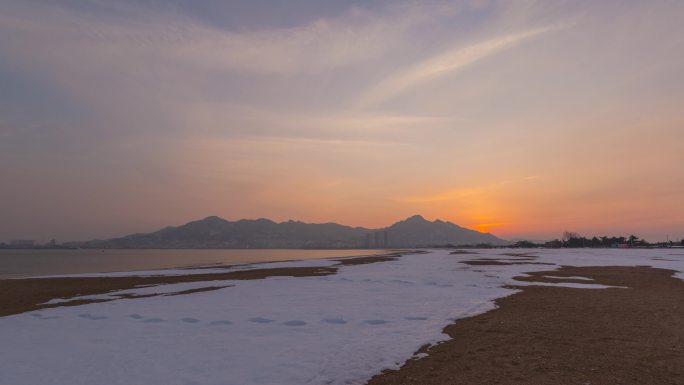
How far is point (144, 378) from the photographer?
397 inches

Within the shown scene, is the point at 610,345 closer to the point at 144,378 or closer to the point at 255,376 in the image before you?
the point at 255,376

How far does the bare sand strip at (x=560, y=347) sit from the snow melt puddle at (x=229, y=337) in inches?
36.3

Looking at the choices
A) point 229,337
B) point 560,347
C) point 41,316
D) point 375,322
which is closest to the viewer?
point 560,347

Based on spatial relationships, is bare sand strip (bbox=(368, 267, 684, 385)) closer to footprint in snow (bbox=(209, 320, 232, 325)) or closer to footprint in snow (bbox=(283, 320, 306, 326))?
footprint in snow (bbox=(283, 320, 306, 326))

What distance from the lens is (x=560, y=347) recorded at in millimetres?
12672

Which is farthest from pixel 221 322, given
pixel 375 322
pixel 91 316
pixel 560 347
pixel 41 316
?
pixel 560 347

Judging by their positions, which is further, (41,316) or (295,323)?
(41,316)

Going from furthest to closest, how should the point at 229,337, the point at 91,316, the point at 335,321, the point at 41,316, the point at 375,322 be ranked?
the point at 41,316, the point at 91,316, the point at 335,321, the point at 375,322, the point at 229,337

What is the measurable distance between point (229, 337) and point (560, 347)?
34.1 feet

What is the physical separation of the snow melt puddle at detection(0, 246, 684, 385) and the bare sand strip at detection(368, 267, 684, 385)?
0.92m

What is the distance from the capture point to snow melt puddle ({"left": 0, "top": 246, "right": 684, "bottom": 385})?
1049 cm

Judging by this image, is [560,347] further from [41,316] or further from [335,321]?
[41,316]

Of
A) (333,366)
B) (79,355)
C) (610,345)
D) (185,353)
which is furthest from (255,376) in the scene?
(610,345)

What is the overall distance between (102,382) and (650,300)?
81.6ft
